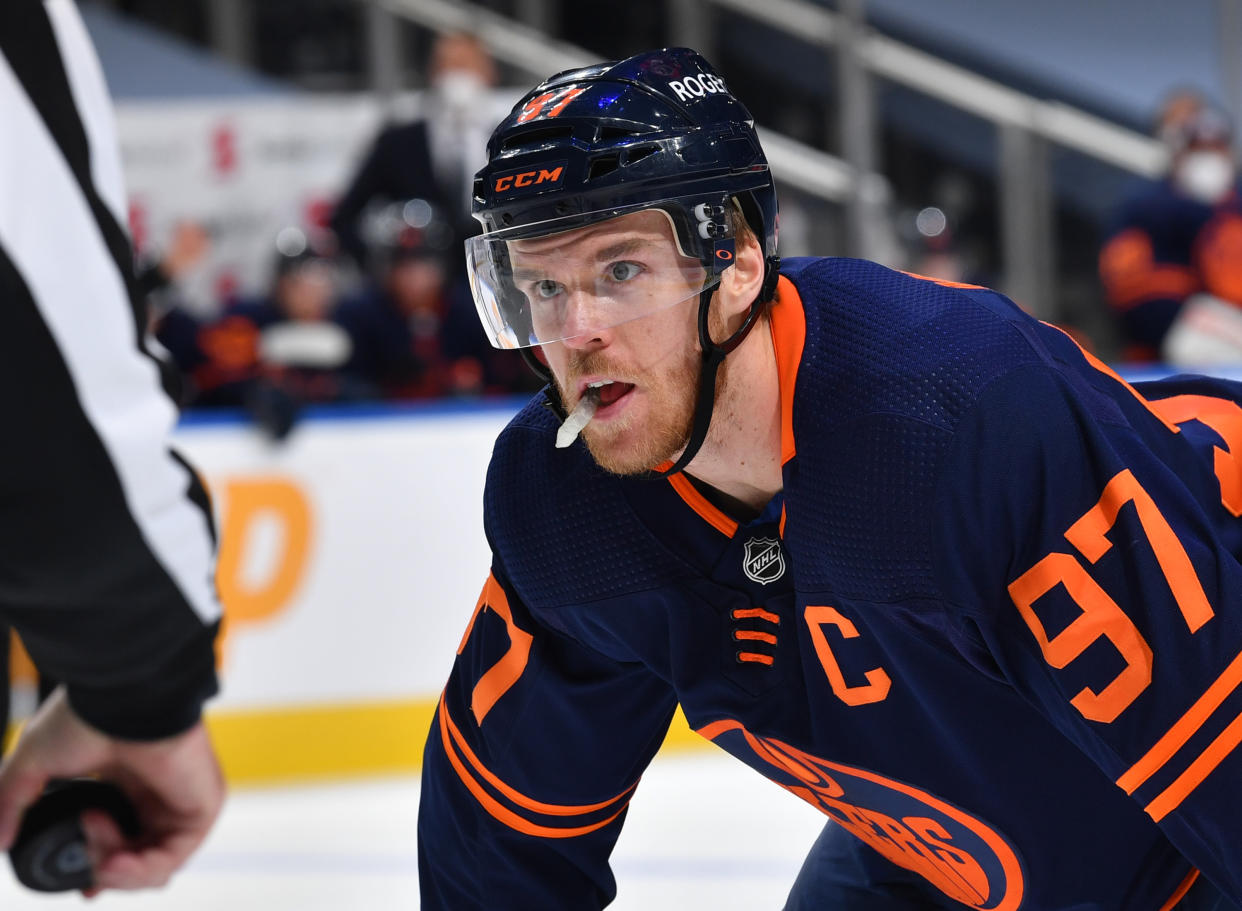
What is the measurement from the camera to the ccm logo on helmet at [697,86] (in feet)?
4.58

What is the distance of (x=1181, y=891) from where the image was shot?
1529 millimetres

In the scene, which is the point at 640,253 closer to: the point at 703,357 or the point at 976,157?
the point at 703,357

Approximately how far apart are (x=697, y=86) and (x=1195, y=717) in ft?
2.45

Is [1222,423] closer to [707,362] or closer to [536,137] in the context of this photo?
[707,362]

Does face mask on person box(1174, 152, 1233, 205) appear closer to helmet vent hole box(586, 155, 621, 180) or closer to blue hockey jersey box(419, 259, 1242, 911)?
blue hockey jersey box(419, 259, 1242, 911)

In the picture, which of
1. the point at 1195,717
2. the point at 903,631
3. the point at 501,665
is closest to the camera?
the point at 1195,717

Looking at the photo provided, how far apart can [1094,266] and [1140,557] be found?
5653 millimetres

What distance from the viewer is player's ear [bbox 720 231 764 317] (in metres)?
1.42

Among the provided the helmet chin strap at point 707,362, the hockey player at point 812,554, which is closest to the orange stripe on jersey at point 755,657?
the hockey player at point 812,554

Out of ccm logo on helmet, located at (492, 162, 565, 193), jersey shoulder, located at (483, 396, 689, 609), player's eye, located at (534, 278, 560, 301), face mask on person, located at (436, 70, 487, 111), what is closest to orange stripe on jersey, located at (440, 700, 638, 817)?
jersey shoulder, located at (483, 396, 689, 609)

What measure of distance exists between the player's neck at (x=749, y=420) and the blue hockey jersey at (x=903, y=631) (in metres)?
0.03

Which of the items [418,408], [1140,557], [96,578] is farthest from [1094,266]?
[96,578]

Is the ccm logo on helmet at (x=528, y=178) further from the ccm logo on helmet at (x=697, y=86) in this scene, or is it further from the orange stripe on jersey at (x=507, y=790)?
the orange stripe on jersey at (x=507, y=790)

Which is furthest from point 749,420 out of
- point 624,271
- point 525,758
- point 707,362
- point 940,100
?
point 940,100
